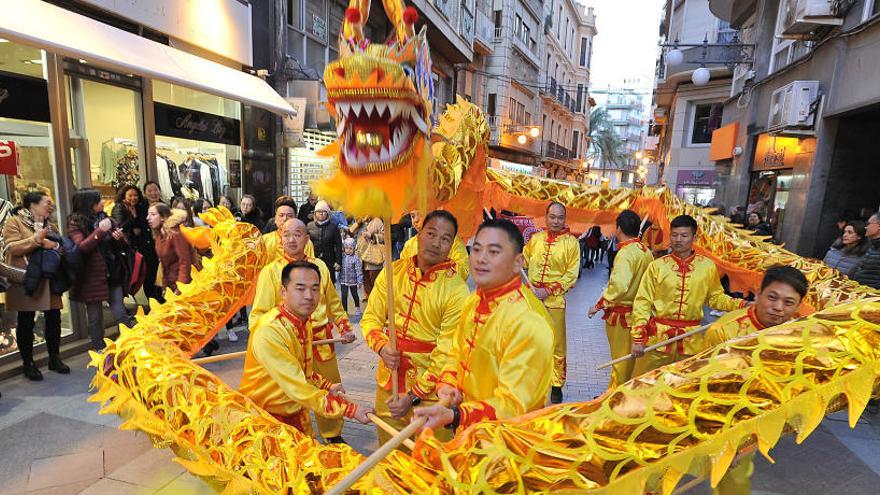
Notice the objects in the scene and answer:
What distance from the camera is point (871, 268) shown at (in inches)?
163

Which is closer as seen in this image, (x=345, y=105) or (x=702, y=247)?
(x=345, y=105)

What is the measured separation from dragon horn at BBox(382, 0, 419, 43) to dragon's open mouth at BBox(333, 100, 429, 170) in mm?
313

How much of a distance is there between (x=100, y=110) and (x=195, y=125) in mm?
1830

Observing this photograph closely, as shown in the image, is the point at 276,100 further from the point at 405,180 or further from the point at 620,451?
the point at 620,451

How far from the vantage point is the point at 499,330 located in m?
1.99

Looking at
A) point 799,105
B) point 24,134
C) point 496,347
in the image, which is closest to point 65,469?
point 496,347

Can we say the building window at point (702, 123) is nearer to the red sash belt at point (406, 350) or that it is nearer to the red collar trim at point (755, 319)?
the red collar trim at point (755, 319)

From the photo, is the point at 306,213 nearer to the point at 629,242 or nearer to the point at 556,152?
the point at 629,242

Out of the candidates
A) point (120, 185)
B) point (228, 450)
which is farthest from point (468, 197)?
point (120, 185)

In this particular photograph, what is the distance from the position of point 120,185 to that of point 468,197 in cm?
541

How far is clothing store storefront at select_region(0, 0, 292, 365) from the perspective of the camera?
14.8 ft

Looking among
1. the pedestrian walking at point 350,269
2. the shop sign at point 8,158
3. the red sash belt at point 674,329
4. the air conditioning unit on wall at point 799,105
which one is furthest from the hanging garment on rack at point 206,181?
the air conditioning unit on wall at point 799,105

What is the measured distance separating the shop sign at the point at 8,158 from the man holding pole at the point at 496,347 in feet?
15.3

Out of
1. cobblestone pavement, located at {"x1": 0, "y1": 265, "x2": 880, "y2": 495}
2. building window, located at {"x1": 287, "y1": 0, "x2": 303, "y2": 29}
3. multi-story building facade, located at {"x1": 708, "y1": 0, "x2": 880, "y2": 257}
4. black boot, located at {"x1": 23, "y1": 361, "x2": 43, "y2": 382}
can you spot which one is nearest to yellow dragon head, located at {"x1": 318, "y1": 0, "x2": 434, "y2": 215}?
cobblestone pavement, located at {"x1": 0, "y1": 265, "x2": 880, "y2": 495}
